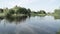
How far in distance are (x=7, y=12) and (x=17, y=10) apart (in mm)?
10596

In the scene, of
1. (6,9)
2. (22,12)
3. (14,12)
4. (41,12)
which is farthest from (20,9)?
(41,12)

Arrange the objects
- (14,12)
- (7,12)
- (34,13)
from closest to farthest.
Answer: (7,12), (14,12), (34,13)

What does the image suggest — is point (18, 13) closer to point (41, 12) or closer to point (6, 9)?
point (6, 9)

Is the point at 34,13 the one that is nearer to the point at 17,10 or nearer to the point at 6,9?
the point at 17,10

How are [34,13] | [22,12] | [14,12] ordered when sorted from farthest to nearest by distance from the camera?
[34,13]
[22,12]
[14,12]

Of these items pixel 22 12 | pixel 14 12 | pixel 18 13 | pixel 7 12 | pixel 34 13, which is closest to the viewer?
pixel 7 12

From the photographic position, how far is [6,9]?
57.2m

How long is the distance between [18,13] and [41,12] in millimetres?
31951

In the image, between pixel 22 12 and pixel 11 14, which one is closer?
pixel 11 14

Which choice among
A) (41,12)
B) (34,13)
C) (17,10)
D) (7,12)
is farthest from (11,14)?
(41,12)

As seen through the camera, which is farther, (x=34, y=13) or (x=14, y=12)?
(x=34, y=13)

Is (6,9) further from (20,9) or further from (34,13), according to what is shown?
(34,13)

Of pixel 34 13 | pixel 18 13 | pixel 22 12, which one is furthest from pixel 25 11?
pixel 34 13

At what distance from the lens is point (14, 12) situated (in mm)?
60844
